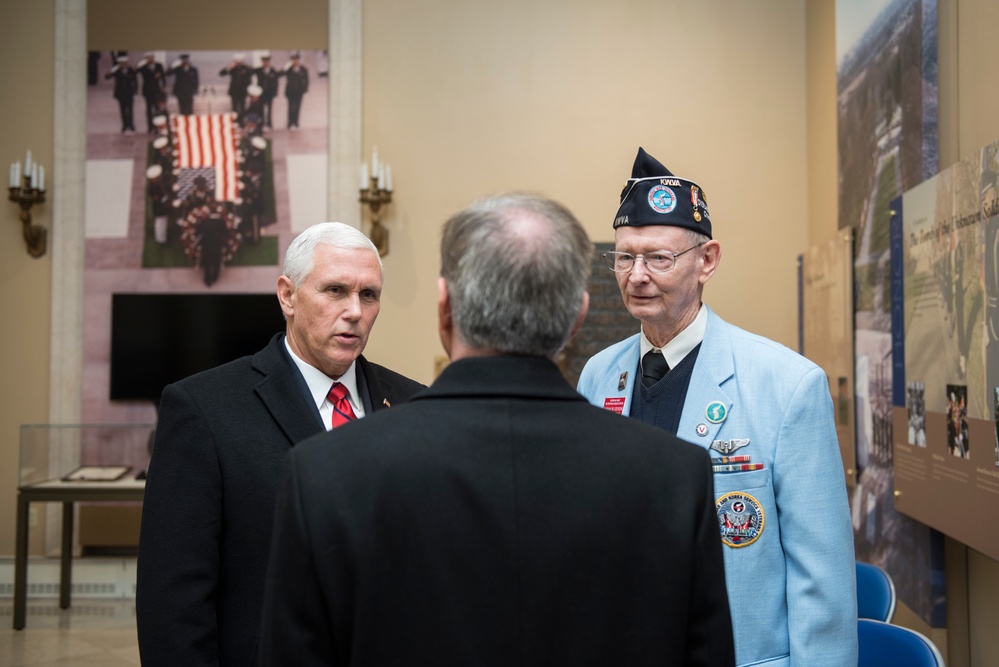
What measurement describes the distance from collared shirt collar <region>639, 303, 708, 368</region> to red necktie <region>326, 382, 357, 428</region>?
777 millimetres

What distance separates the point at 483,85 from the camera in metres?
6.75

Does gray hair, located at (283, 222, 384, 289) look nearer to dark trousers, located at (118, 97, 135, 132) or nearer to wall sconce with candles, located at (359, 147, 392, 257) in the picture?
wall sconce with candles, located at (359, 147, 392, 257)

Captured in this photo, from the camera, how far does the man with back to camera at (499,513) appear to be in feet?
3.69

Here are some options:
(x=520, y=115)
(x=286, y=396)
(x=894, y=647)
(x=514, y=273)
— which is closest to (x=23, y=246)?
(x=520, y=115)

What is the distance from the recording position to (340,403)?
223 centimetres

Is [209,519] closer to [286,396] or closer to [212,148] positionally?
[286,396]

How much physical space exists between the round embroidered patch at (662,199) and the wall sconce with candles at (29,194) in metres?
5.76

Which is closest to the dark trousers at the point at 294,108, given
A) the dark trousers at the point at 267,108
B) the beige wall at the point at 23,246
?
the dark trousers at the point at 267,108

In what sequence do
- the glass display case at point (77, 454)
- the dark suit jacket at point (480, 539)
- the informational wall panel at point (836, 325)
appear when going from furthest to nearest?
the glass display case at point (77, 454) → the informational wall panel at point (836, 325) → the dark suit jacket at point (480, 539)

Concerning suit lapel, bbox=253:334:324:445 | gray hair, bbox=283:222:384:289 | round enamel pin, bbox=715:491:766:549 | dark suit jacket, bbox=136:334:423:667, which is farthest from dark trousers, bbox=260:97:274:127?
round enamel pin, bbox=715:491:766:549

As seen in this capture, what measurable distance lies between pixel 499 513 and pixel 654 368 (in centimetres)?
116

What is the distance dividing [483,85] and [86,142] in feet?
9.67

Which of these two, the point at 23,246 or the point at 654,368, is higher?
the point at 23,246

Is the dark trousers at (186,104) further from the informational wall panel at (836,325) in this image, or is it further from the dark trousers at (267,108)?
the informational wall panel at (836,325)
